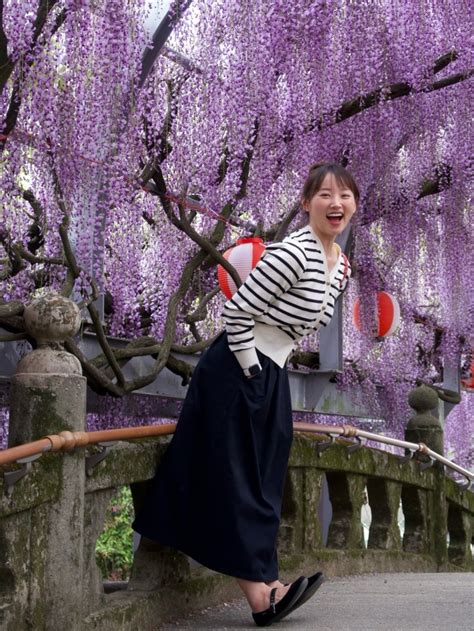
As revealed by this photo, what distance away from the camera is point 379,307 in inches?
304

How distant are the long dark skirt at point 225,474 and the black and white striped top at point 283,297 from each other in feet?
0.28

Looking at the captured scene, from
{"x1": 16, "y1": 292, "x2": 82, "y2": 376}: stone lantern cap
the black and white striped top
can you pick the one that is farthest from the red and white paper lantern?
{"x1": 16, "y1": 292, "x2": 82, "y2": 376}: stone lantern cap

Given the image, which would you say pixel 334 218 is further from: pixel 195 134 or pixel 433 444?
pixel 433 444

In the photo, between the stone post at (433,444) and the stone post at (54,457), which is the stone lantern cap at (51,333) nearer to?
the stone post at (54,457)

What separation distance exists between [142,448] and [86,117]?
2238 mm

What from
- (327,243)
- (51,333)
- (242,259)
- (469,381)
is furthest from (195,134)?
(469,381)

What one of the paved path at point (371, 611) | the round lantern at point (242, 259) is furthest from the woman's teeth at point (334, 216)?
the round lantern at point (242, 259)

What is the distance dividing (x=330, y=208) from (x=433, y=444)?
11.3 feet

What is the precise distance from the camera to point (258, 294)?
→ 2.98 meters

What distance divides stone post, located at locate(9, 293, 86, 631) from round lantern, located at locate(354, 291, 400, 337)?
5090 mm

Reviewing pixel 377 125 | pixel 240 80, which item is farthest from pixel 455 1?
pixel 240 80

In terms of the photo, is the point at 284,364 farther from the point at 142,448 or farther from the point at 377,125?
the point at 377,125

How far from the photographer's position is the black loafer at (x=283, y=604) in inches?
118

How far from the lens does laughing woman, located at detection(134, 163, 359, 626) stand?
2.98 meters
